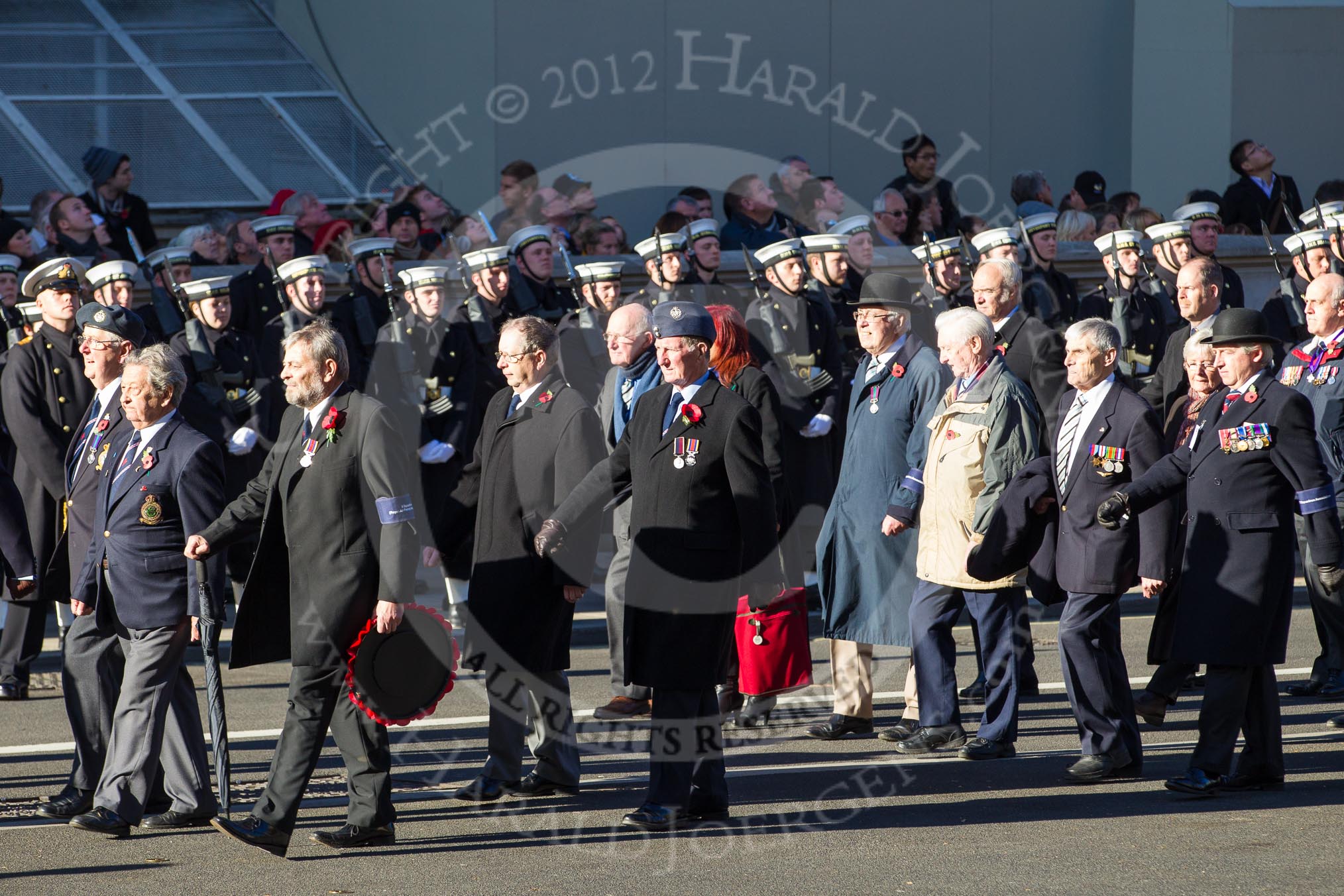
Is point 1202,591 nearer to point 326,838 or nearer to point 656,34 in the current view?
point 326,838

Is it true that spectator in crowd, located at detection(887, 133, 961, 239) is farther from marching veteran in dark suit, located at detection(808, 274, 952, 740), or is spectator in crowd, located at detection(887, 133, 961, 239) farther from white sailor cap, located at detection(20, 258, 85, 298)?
marching veteran in dark suit, located at detection(808, 274, 952, 740)

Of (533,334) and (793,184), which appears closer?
(533,334)

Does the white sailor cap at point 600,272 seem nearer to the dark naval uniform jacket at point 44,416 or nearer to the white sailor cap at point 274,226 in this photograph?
the white sailor cap at point 274,226

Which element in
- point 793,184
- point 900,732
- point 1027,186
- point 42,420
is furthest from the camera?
point 793,184

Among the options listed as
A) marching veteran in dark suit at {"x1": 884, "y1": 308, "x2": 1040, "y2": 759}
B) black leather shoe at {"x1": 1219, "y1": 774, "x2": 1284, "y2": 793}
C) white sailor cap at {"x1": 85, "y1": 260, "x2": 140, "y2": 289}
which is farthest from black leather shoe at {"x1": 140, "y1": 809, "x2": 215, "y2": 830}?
white sailor cap at {"x1": 85, "y1": 260, "x2": 140, "y2": 289}

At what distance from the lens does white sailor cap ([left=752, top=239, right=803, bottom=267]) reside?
38.9 ft

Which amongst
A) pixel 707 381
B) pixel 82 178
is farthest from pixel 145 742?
pixel 82 178

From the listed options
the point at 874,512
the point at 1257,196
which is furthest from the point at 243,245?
the point at 1257,196

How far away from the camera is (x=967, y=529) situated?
25.1ft

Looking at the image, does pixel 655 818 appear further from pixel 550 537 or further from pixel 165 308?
pixel 165 308

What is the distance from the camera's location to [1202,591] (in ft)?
22.6

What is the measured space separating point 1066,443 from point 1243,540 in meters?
0.84

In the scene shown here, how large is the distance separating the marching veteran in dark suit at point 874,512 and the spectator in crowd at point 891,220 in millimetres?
6427

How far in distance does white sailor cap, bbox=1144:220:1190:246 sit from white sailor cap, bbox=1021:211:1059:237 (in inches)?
27.7
